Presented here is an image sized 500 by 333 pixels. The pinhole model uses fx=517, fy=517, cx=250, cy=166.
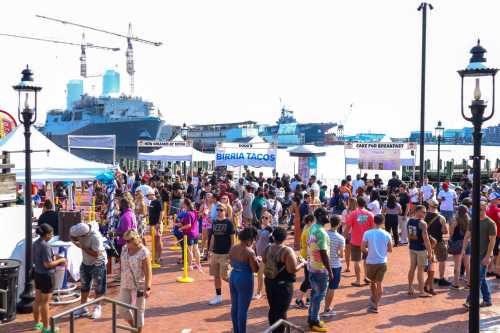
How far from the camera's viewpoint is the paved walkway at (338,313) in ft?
24.9

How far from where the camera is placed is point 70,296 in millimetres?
9266

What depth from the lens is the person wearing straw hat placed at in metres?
6.44

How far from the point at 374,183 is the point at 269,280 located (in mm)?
12555

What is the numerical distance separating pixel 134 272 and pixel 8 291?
109 inches

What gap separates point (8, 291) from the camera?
26.1ft

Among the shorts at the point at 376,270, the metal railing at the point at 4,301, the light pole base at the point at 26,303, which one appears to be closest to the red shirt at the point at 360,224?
the shorts at the point at 376,270

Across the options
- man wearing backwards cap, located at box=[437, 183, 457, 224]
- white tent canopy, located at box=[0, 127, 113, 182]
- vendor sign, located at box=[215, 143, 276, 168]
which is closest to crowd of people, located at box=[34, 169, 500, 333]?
white tent canopy, located at box=[0, 127, 113, 182]

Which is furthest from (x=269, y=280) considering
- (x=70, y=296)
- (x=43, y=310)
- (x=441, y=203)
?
→ (x=441, y=203)

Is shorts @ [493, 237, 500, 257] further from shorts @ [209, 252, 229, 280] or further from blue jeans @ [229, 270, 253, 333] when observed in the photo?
blue jeans @ [229, 270, 253, 333]

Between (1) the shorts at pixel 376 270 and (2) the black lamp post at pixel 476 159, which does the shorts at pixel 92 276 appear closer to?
(1) the shorts at pixel 376 270

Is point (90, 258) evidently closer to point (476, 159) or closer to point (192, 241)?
point (192, 241)

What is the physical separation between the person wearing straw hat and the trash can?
8.08 ft

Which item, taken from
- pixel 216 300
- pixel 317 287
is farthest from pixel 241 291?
pixel 216 300

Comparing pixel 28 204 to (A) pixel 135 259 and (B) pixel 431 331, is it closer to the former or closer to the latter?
(A) pixel 135 259
